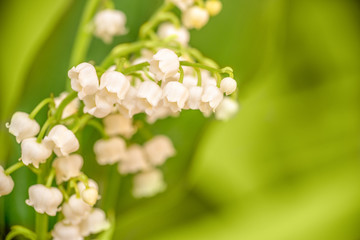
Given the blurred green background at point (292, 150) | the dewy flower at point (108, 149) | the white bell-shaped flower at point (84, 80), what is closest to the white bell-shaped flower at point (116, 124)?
the dewy flower at point (108, 149)

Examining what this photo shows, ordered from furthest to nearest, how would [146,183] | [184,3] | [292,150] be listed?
[292,150], [146,183], [184,3]

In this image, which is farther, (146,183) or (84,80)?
(146,183)

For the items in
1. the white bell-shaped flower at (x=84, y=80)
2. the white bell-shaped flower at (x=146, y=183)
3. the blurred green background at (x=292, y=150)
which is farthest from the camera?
the blurred green background at (x=292, y=150)

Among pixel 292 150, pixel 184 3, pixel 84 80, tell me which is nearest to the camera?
pixel 84 80

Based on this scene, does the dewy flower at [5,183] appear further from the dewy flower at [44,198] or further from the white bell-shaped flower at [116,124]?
the white bell-shaped flower at [116,124]

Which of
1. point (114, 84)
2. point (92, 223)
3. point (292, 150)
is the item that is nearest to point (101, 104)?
point (114, 84)

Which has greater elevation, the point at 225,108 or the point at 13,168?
the point at 225,108

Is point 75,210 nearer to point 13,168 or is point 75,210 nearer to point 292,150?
point 13,168
